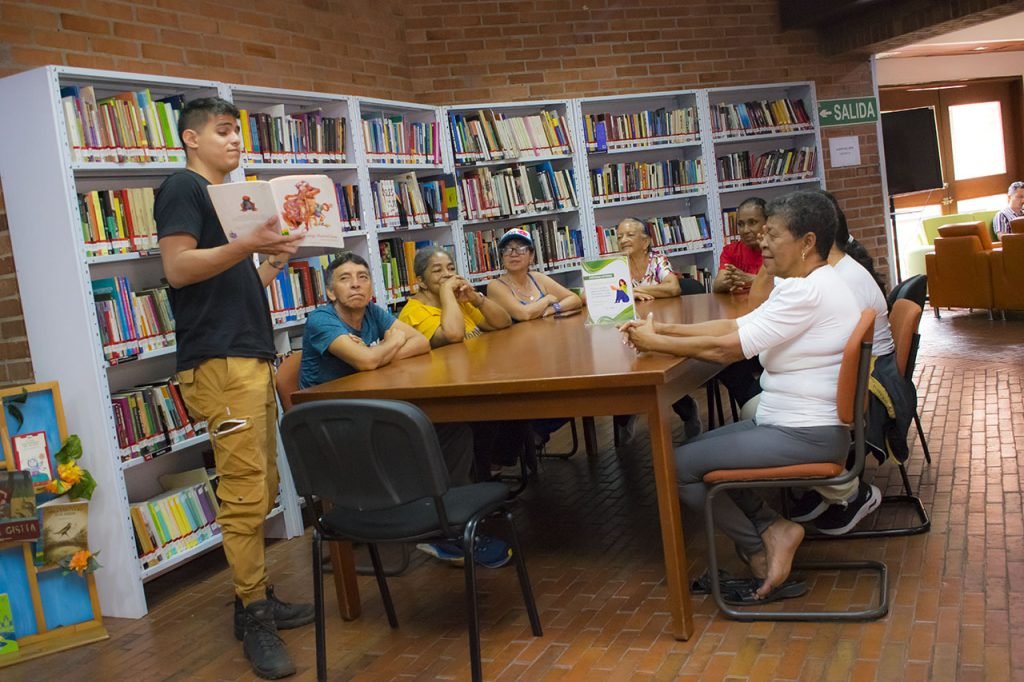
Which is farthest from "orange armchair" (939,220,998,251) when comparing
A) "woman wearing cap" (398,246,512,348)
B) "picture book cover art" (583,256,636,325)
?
"picture book cover art" (583,256,636,325)

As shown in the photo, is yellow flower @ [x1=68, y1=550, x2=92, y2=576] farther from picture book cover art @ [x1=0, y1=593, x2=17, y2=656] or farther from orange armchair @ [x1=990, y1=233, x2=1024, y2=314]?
orange armchair @ [x1=990, y1=233, x2=1024, y2=314]

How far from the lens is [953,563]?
136 inches

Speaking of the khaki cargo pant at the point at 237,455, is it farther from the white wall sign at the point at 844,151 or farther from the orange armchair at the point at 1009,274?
the orange armchair at the point at 1009,274

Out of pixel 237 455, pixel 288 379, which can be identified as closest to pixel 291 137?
pixel 288 379

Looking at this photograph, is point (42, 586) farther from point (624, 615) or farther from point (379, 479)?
point (624, 615)

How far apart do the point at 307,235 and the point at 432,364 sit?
31.0 inches

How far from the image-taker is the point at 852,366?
2.99 meters

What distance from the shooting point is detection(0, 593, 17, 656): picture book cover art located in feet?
12.1

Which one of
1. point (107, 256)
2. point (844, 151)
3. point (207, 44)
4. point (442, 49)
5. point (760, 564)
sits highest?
point (442, 49)

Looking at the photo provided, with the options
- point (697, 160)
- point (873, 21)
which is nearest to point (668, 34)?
point (697, 160)

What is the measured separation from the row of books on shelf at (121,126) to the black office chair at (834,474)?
2.69 meters

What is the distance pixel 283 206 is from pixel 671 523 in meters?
1.60

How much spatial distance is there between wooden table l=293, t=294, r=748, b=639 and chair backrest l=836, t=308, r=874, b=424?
19.0 inches

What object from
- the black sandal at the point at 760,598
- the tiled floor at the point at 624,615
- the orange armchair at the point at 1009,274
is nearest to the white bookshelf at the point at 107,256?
the tiled floor at the point at 624,615
